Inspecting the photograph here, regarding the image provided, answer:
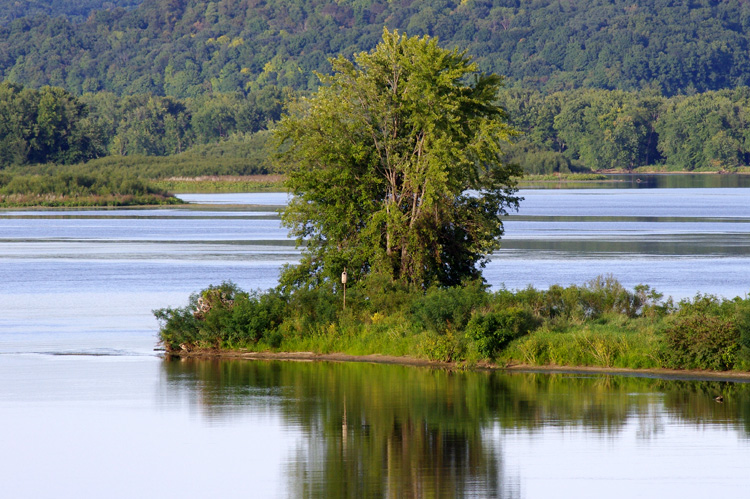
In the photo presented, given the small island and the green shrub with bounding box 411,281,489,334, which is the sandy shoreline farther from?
the green shrub with bounding box 411,281,489,334

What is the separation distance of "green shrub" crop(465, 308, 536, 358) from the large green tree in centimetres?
428

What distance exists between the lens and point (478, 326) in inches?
920

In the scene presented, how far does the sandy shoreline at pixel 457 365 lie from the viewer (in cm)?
2197

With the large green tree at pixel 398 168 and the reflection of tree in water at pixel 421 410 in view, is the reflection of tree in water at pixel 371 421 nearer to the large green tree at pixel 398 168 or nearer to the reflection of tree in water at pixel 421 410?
the reflection of tree in water at pixel 421 410

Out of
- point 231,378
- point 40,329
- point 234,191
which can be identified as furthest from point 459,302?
point 234,191

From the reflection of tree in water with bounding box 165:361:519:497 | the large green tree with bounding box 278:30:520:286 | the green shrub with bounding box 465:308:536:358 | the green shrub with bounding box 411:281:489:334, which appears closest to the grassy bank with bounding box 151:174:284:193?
the large green tree with bounding box 278:30:520:286

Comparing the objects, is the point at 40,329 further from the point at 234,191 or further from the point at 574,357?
the point at 234,191

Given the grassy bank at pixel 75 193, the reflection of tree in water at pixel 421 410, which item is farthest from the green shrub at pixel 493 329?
the grassy bank at pixel 75 193

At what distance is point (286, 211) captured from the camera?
94.9 ft

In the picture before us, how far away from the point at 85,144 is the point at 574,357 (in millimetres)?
156437

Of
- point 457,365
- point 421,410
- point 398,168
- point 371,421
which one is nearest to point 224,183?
point 398,168

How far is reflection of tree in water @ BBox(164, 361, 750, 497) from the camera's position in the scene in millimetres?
14961

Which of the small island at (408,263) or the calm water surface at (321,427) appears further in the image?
the small island at (408,263)

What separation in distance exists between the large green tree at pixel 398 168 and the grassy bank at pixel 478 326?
1432 millimetres
